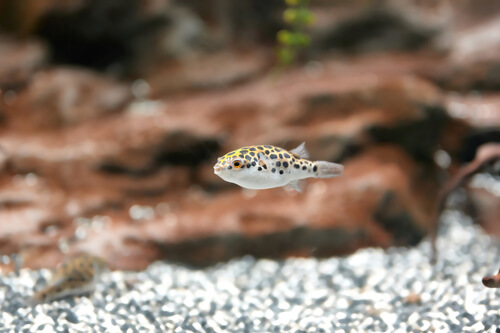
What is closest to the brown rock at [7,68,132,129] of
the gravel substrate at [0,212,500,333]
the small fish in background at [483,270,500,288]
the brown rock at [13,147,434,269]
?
the brown rock at [13,147,434,269]

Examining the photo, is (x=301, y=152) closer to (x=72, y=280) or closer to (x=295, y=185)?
(x=295, y=185)

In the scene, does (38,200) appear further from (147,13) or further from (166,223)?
(147,13)

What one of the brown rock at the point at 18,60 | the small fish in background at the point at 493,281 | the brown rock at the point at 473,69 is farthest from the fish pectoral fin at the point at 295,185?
the brown rock at the point at 18,60

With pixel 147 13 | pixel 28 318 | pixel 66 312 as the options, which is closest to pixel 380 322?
pixel 66 312

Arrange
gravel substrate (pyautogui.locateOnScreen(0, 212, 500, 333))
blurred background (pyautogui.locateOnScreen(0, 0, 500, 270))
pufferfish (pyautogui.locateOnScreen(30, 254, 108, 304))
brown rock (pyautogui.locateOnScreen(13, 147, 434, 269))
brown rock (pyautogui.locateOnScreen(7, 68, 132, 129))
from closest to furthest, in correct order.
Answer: gravel substrate (pyautogui.locateOnScreen(0, 212, 500, 333)), pufferfish (pyautogui.locateOnScreen(30, 254, 108, 304)), brown rock (pyautogui.locateOnScreen(13, 147, 434, 269)), blurred background (pyautogui.locateOnScreen(0, 0, 500, 270)), brown rock (pyautogui.locateOnScreen(7, 68, 132, 129))

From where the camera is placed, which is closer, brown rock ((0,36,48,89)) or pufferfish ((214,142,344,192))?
pufferfish ((214,142,344,192))

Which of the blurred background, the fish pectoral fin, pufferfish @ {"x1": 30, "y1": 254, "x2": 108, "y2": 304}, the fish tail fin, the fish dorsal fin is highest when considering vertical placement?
the blurred background

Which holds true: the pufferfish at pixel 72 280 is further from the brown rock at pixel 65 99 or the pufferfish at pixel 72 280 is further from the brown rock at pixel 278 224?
the brown rock at pixel 65 99

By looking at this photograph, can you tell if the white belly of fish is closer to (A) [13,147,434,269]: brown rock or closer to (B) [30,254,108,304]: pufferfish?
(B) [30,254,108,304]: pufferfish
